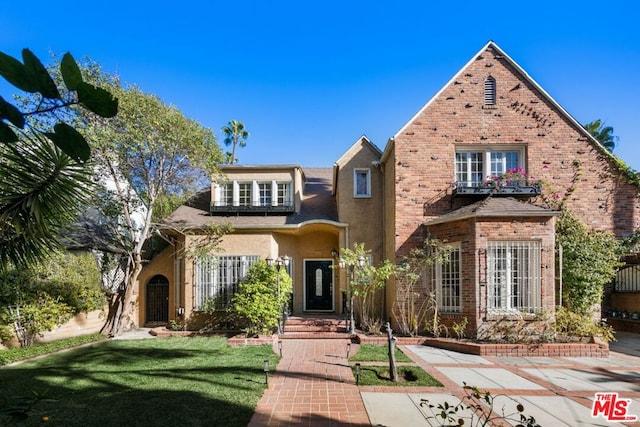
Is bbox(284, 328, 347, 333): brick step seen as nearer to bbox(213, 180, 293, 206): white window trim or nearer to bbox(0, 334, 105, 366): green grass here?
bbox(213, 180, 293, 206): white window trim

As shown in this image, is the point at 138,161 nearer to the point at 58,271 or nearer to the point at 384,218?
the point at 58,271

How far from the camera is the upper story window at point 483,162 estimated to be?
12781 mm

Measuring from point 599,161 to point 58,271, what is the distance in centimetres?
1937

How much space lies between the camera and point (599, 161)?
12.5 meters

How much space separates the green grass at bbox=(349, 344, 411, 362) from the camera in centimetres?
912

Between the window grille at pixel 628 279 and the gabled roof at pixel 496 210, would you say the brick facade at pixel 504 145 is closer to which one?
the gabled roof at pixel 496 210

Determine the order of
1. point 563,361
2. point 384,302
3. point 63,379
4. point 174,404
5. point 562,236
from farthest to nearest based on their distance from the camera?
point 384,302
point 562,236
point 563,361
point 63,379
point 174,404

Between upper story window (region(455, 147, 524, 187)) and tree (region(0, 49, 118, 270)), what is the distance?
12410 millimetres

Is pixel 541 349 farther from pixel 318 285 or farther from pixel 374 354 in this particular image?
pixel 318 285

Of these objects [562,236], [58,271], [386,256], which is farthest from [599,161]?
[58,271]

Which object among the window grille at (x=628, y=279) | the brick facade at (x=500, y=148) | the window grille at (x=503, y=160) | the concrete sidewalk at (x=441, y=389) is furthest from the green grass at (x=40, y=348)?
the window grille at (x=628, y=279)

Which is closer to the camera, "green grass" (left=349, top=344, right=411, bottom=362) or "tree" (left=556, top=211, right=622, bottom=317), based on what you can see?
"green grass" (left=349, top=344, right=411, bottom=362)

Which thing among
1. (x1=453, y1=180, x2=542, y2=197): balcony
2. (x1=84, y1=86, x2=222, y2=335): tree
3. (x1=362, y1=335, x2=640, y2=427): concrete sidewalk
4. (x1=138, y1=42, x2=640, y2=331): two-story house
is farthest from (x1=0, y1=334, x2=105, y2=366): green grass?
(x1=453, y1=180, x2=542, y2=197): balcony

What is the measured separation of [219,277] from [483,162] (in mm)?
10963
